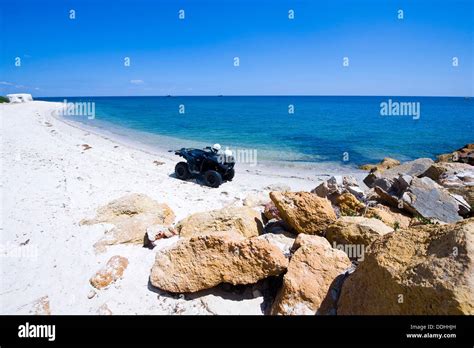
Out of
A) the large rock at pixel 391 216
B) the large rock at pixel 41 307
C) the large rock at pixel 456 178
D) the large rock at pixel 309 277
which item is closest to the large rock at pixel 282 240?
the large rock at pixel 309 277

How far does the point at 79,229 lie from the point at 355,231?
19.3ft

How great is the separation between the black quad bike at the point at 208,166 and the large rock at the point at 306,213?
520 centimetres

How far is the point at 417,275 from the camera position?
9.59ft

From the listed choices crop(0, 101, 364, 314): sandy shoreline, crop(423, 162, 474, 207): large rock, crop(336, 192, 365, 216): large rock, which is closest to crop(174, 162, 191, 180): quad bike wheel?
crop(0, 101, 364, 314): sandy shoreline

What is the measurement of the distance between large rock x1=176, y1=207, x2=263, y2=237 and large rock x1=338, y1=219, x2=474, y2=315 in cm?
252

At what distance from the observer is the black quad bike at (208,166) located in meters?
10.9

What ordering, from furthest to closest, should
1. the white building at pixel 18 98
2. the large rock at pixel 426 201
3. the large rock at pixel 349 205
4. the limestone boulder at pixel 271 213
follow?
the white building at pixel 18 98 → the large rock at pixel 349 205 → the limestone boulder at pixel 271 213 → the large rock at pixel 426 201

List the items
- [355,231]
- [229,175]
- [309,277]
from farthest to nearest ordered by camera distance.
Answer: [229,175]
[355,231]
[309,277]

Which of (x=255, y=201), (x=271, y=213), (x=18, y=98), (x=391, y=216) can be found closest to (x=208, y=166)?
(x=255, y=201)

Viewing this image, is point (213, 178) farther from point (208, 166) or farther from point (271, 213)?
point (271, 213)

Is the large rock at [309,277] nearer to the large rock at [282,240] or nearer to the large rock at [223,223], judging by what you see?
the large rock at [282,240]

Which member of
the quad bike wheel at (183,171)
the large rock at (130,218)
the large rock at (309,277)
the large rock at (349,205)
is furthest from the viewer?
the quad bike wheel at (183,171)

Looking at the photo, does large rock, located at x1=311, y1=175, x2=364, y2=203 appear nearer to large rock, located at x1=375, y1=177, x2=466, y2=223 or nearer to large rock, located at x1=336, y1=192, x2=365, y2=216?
large rock, located at x1=336, y1=192, x2=365, y2=216
